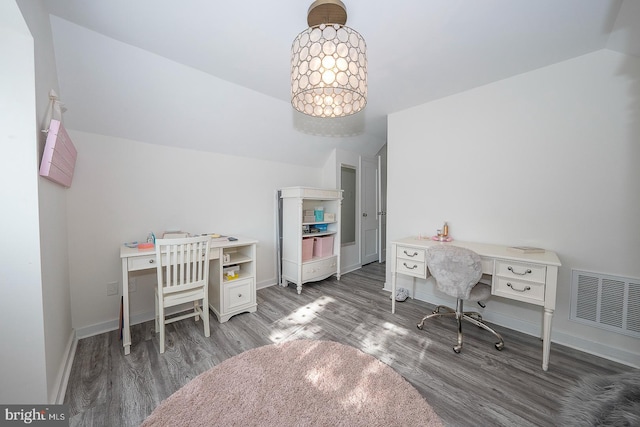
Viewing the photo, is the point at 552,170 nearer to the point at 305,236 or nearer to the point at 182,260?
the point at 305,236

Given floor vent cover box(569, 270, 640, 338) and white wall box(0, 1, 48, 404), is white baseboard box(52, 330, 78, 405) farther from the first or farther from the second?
floor vent cover box(569, 270, 640, 338)

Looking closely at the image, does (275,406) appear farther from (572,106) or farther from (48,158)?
(572,106)

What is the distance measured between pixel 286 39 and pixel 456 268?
2.25m

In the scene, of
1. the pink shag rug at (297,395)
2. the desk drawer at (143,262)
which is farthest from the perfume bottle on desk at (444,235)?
the desk drawer at (143,262)

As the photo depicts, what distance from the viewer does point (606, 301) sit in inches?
70.9

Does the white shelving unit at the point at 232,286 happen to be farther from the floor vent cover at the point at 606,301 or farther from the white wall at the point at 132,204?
the floor vent cover at the point at 606,301

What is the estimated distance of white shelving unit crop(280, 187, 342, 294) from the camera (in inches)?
122

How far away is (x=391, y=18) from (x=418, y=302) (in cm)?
282

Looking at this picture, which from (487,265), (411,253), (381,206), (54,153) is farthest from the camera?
(381,206)

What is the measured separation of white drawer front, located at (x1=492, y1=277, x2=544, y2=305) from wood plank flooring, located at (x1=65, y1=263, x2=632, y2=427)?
1.61 ft

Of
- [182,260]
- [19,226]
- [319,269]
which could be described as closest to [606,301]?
[319,269]

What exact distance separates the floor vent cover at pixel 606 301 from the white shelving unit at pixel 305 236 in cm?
252

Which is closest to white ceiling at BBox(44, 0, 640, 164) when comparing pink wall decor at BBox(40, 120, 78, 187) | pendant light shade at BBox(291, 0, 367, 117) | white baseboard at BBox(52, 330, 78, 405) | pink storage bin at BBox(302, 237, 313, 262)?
pendant light shade at BBox(291, 0, 367, 117)

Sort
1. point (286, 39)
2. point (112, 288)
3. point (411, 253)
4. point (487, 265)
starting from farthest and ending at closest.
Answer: point (411, 253) → point (112, 288) → point (487, 265) → point (286, 39)
